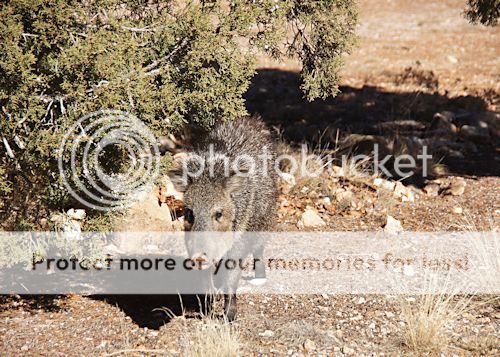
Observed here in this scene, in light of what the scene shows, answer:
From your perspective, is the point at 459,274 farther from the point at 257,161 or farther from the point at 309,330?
the point at 257,161

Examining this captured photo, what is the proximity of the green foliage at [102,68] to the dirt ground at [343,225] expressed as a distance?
3.75 ft

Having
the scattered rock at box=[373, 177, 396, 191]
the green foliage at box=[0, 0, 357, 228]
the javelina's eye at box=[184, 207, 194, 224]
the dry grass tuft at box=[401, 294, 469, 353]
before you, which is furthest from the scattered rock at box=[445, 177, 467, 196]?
the javelina's eye at box=[184, 207, 194, 224]

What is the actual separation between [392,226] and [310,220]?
0.96m

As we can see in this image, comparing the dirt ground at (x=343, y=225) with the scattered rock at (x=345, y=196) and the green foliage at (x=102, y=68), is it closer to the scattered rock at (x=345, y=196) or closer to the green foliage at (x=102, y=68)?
the scattered rock at (x=345, y=196)

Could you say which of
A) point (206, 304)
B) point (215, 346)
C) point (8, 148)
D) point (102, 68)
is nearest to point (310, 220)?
point (206, 304)

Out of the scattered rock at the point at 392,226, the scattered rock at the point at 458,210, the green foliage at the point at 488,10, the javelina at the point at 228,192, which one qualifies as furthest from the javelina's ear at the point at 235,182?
the green foliage at the point at 488,10

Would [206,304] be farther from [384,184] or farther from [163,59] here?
[384,184]

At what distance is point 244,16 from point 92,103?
1494mm

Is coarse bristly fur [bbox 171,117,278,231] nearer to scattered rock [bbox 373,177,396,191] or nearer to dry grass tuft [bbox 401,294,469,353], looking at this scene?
dry grass tuft [bbox 401,294,469,353]

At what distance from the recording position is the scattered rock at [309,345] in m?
4.36

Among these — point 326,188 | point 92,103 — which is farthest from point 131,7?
point 326,188

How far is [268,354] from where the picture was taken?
14.3 feet

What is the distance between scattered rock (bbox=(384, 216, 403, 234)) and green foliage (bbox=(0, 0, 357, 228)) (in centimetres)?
263

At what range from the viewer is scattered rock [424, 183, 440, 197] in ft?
25.2
